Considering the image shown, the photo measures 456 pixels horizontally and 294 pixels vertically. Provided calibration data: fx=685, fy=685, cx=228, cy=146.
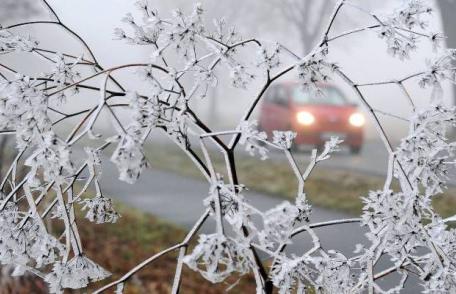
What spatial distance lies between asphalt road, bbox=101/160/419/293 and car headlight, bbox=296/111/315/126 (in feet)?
7.61

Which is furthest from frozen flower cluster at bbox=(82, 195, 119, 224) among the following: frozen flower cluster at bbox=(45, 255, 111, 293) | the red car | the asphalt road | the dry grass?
the red car

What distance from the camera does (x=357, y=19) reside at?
3150 cm

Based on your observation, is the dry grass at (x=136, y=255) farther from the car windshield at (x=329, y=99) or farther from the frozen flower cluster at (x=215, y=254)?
the car windshield at (x=329, y=99)

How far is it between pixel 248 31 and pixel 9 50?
30455 millimetres

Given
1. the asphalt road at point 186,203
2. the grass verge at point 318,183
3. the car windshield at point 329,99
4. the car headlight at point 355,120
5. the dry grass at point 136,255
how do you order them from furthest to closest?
the car windshield at point 329,99 → the car headlight at point 355,120 → the grass verge at point 318,183 → the asphalt road at point 186,203 → the dry grass at point 136,255

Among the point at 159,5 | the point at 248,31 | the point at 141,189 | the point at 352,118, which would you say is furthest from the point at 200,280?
the point at 159,5

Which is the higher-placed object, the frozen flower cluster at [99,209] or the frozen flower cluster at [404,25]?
the frozen flower cluster at [404,25]

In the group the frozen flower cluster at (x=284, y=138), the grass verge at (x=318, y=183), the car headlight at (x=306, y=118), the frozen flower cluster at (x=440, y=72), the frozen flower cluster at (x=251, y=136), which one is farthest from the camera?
the car headlight at (x=306, y=118)

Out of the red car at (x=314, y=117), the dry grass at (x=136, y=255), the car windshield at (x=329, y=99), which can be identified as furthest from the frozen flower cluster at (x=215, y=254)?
the car windshield at (x=329, y=99)

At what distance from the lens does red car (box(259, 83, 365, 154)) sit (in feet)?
43.6

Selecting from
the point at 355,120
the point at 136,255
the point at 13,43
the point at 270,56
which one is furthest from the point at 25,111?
the point at 355,120

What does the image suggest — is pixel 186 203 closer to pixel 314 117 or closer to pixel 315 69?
pixel 314 117

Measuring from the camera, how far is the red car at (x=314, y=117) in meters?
13.3

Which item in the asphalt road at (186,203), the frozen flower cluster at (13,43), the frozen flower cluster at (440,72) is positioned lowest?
the frozen flower cluster at (13,43)
